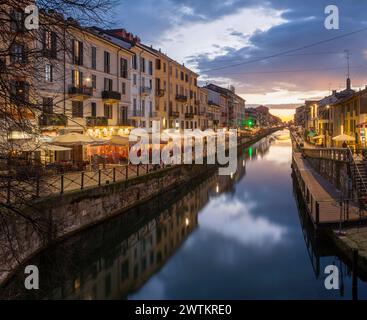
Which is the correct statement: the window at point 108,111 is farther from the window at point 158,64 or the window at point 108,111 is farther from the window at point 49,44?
the window at point 49,44

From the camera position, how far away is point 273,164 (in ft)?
208

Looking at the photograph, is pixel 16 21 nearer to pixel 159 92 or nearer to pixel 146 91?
pixel 146 91

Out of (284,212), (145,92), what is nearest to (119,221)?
(284,212)

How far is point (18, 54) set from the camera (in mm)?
6098

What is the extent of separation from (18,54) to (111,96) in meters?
31.4

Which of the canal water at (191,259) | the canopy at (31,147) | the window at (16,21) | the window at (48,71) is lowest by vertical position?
the canal water at (191,259)

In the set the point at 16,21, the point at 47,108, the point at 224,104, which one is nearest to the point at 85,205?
the point at 47,108

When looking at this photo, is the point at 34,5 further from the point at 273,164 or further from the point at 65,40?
the point at 273,164

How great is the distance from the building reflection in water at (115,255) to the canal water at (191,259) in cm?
4

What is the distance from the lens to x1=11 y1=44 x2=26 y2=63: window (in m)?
6.09

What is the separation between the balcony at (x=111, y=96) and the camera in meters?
36.7

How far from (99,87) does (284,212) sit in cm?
1963

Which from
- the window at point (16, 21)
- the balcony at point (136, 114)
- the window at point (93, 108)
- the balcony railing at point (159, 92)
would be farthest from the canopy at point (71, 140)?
the balcony railing at point (159, 92)

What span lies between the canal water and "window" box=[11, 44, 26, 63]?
12.1 feet
